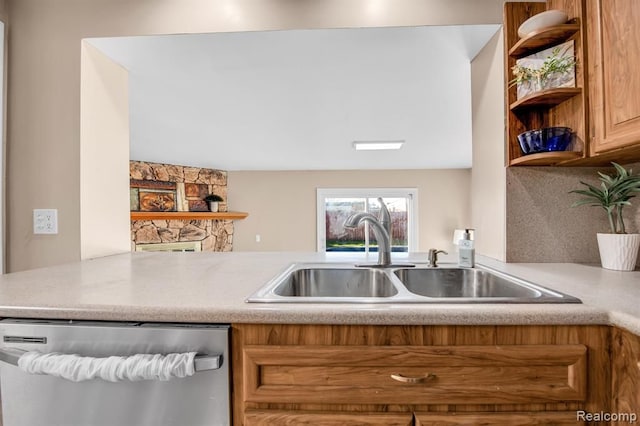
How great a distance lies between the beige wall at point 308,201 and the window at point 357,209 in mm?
114

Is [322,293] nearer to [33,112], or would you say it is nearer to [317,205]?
[33,112]

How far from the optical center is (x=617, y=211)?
1338 mm

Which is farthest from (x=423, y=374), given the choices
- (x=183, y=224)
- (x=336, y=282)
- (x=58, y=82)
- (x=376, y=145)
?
(x=183, y=224)

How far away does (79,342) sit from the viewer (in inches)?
33.3

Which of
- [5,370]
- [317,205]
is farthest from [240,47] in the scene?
[317,205]

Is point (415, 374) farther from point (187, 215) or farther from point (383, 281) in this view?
point (187, 215)

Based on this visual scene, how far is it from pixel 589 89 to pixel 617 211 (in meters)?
0.52

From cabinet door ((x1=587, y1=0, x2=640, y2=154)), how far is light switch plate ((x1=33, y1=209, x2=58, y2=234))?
7.57ft

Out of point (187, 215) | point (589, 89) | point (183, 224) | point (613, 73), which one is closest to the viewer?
point (613, 73)

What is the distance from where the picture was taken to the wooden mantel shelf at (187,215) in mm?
4766

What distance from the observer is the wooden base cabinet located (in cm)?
79

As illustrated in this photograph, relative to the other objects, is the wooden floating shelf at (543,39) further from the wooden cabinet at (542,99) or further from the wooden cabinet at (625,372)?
the wooden cabinet at (625,372)

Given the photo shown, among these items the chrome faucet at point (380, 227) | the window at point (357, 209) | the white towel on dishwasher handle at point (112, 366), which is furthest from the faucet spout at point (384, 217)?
the window at point (357, 209)

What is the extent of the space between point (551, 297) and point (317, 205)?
5.41 m
